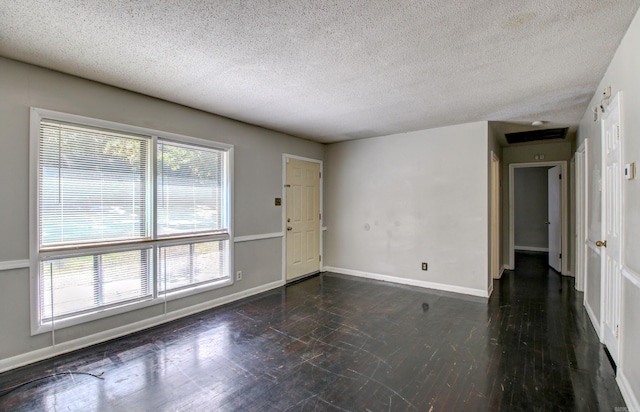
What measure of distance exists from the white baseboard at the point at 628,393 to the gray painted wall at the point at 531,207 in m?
6.45

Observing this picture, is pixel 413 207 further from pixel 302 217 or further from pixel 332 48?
pixel 332 48

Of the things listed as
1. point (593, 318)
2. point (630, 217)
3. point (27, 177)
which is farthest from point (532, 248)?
point (27, 177)

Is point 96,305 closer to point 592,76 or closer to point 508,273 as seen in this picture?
point 592,76

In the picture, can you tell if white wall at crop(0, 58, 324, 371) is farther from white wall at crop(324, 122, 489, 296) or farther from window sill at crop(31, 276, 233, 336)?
white wall at crop(324, 122, 489, 296)

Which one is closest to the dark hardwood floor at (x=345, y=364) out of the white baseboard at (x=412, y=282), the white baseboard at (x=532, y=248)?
the white baseboard at (x=412, y=282)

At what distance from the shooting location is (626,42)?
1991 millimetres

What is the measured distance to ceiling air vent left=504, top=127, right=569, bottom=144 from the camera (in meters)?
4.64

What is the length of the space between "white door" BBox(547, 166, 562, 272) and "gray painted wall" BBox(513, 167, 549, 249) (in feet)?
6.42

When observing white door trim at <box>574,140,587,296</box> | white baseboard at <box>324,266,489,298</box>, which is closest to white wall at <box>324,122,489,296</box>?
white baseboard at <box>324,266,489,298</box>

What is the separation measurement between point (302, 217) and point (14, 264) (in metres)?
3.63

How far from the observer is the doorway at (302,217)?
5.00 m

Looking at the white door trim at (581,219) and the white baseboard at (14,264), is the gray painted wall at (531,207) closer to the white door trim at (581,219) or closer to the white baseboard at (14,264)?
the white door trim at (581,219)

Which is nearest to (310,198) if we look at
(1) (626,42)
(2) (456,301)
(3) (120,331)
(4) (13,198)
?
(2) (456,301)

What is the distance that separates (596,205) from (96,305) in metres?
5.07
